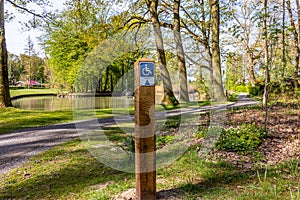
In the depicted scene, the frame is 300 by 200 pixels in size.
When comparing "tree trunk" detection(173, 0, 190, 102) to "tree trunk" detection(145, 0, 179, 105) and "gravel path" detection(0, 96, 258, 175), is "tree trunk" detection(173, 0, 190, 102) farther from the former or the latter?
"gravel path" detection(0, 96, 258, 175)

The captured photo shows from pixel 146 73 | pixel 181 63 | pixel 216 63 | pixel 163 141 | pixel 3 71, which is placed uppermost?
pixel 181 63

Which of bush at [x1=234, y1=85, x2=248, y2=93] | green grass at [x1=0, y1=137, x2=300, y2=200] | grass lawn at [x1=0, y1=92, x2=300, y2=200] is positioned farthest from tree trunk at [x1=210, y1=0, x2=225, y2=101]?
bush at [x1=234, y1=85, x2=248, y2=93]

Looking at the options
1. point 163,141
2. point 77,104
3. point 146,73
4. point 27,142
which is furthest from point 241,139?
point 77,104

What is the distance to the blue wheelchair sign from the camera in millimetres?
2111

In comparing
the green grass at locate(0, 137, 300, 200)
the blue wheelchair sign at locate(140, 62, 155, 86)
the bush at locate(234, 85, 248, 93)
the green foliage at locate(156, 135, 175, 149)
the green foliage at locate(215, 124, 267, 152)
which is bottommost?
the green grass at locate(0, 137, 300, 200)

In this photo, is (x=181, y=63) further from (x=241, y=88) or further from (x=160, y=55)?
(x=241, y=88)

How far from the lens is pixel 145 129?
214cm

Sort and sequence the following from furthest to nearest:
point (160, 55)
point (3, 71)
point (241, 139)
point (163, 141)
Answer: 1. point (160, 55)
2. point (3, 71)
3. point (163, 141)
4. point (241, 139)

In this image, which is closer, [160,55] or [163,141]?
[163,141]

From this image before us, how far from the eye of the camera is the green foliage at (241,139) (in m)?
3.56

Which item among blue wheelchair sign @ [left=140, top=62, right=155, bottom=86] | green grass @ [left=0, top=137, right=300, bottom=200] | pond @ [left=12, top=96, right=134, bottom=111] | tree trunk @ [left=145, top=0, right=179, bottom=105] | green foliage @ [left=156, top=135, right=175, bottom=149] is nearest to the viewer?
blue wheelchair sign @ [left=140, top=62, right=155, bottom=86]

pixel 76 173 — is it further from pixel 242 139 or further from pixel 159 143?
pixel 242 139

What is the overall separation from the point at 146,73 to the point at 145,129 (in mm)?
498

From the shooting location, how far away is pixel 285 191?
2.22 metres
